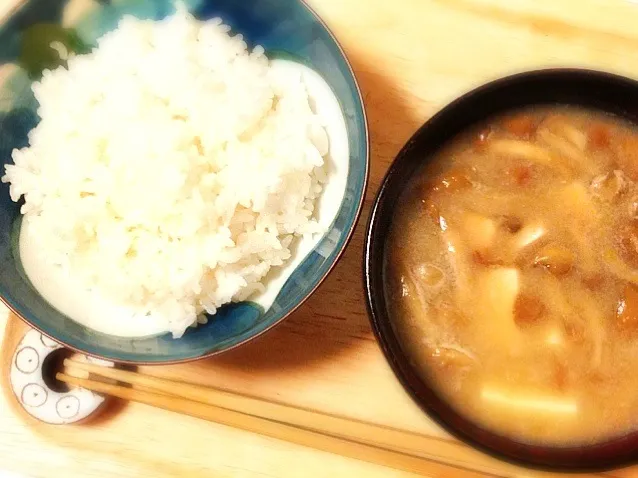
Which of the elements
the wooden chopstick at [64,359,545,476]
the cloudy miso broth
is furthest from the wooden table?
the cloudy miso broth

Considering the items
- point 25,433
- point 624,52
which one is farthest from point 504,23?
point 25,433

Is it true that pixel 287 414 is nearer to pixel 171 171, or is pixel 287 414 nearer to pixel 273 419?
pixel 273 419

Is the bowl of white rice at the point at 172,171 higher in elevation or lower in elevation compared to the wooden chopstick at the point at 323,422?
higher

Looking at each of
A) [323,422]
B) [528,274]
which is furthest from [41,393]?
[528,274]

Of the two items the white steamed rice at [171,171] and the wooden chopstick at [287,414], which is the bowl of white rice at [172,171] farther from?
the wooden chopstick at [287,414]

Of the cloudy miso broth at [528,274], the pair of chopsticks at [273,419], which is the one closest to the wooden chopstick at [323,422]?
the pair of chopsticks at [273,419]

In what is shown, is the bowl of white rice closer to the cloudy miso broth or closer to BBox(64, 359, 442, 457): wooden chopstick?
BBox(64, 359, 442, 457): wooden chopstick
